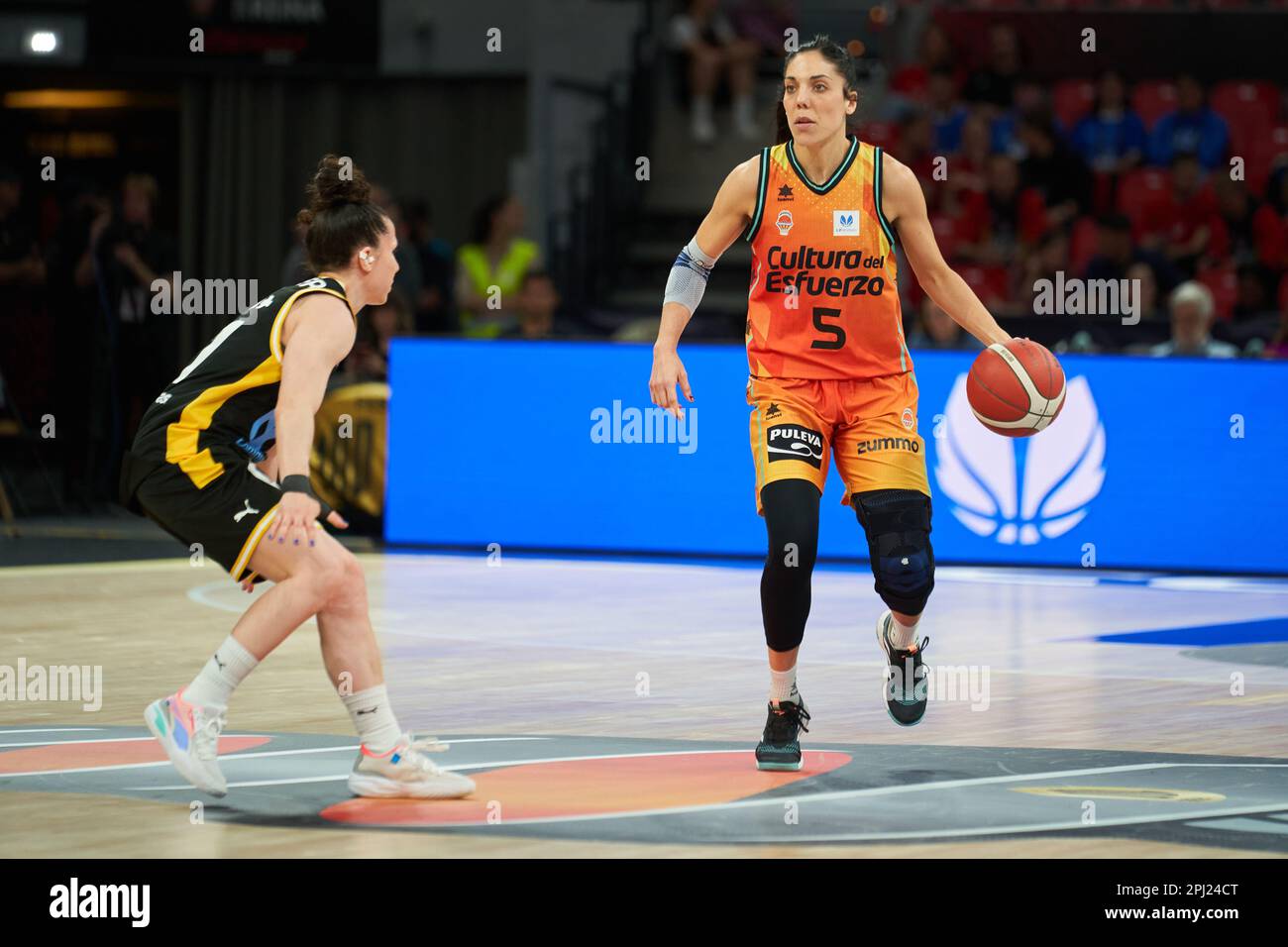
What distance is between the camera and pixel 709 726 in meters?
7.46

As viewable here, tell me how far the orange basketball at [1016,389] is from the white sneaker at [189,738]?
2.73 metres

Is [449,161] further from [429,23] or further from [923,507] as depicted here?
[923,507]

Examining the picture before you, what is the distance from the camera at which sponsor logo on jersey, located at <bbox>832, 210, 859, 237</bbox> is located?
22.1 feet

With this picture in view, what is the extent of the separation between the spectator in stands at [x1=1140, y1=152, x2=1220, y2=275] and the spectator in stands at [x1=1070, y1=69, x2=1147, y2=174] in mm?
695

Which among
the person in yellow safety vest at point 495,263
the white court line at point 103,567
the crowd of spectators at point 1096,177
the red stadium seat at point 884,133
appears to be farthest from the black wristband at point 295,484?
the red stadium seat at point 884,133

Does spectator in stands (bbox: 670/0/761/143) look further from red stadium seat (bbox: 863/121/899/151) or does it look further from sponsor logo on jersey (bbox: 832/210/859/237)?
sponsor logo on jersey (bbox: 832/210/859/237)

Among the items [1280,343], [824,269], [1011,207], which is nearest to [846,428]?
[824,269]

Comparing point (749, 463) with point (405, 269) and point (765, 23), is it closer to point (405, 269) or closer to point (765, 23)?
point (405, 269)

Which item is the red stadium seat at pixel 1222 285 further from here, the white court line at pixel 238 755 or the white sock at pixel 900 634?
the white court line at pixel 238 755

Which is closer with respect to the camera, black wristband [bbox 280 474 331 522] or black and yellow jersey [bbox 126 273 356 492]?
black wristband [bbox 280 474 331 522]

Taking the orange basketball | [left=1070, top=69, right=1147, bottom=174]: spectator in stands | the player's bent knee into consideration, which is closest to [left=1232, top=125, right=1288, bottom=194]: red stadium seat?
[left=1070, top=69, right=1147, bottom=174]: spectator in stands

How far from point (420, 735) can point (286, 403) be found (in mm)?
1863

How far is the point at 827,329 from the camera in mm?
6738

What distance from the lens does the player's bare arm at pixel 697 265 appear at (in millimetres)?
6684
